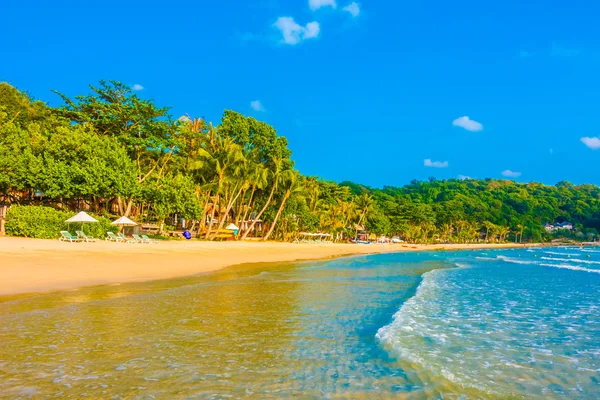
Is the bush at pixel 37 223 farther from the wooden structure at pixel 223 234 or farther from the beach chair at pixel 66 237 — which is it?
the wooden structure at pixel 223 234

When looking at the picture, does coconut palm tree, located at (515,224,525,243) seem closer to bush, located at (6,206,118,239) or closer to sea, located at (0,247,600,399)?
bush, located at (6,206,118,239)

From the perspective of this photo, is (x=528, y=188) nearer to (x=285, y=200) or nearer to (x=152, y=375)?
(x=285, y=200)

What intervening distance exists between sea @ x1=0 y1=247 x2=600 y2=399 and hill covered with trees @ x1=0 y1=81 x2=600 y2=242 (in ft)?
60.4

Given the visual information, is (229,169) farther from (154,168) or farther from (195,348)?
(195,348)

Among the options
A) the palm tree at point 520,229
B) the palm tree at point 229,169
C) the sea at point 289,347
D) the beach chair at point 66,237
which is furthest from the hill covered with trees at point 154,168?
the palm tree at point 520,229

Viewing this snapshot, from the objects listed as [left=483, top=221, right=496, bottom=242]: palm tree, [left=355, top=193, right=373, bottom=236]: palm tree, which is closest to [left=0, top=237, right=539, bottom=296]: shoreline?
[left=355, top=193, right=373, bottom=236]: palm tree

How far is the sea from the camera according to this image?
4125 millimetres

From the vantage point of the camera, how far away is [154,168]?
33.6 metres

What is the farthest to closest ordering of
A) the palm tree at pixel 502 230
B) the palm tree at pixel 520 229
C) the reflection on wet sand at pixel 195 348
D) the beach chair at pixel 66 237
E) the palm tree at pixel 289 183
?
the palm tree at pixel 520 229
the palm tree at pixel 502 230
the palm tree at pixel 289 183
the beach chair at pixel 66 237
the reflection on wet sand at pixel 195 348

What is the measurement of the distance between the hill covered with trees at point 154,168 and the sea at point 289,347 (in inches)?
725

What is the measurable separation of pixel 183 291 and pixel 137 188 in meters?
19.2

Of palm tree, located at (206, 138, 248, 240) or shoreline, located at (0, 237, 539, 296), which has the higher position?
palm tree, located at (206, 138, 248, 240)

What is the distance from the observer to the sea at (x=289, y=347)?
13.5ft

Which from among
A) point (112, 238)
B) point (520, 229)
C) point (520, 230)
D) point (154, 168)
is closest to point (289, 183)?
point (154, 168)
